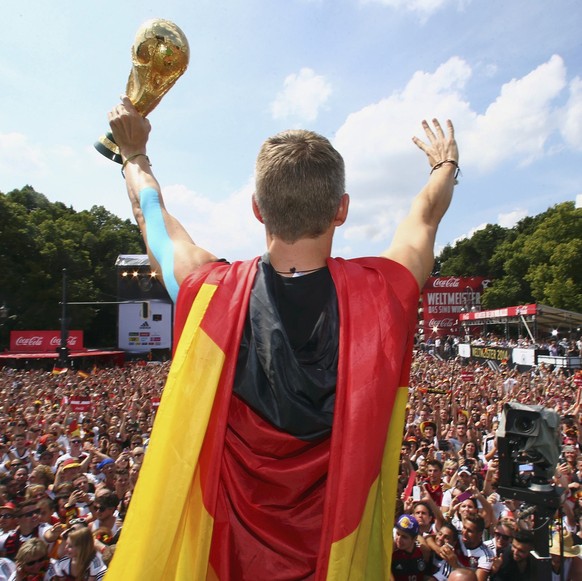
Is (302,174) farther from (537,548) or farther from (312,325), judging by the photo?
(537,548)

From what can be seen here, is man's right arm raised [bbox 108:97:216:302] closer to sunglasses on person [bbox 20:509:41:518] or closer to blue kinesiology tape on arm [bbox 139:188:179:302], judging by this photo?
blue kinesiology tape on arm [bbox 139:188:179:302]

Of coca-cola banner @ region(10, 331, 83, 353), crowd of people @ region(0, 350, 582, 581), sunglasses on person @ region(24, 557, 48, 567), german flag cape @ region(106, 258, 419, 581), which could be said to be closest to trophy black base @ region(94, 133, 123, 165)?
german flag cape @ region(106, 258, 419, 581)

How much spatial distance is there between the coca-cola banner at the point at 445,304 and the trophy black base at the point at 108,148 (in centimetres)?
5106

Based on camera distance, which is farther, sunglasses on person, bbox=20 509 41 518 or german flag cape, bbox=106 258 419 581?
sunglasses on person, bbox=20 509 41 518

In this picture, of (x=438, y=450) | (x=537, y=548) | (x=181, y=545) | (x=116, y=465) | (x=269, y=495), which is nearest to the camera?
(x=181, y=545)

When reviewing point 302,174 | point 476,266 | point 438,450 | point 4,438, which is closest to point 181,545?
point 302,174

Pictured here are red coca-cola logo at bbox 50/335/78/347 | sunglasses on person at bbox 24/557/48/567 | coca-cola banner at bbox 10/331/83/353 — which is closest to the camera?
sunglasses on person at bbox 24/557/48/567

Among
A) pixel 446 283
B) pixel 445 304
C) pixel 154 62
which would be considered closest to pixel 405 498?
pixel 154 62

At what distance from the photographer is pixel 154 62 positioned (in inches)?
75.2

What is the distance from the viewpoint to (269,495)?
4.50 feet

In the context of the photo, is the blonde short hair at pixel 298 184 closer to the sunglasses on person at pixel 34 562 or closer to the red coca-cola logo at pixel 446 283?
the sunglasses on person at pixel 34 562

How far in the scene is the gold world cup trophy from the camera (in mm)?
1896

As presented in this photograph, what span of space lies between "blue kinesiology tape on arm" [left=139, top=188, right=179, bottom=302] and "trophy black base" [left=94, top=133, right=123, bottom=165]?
335mm

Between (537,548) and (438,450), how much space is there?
20.4 ft
